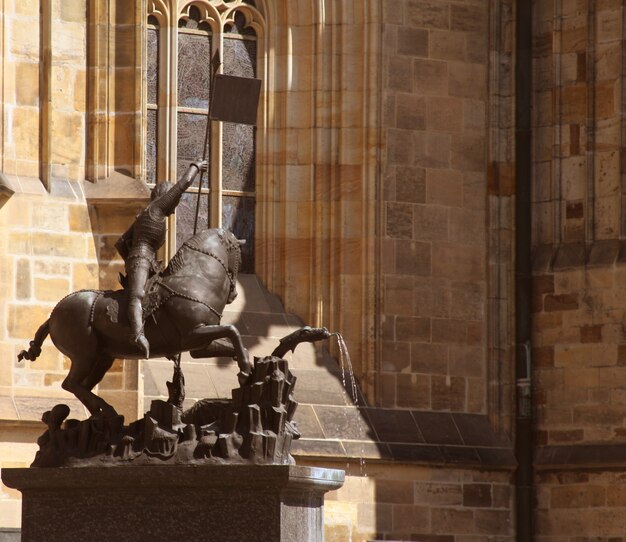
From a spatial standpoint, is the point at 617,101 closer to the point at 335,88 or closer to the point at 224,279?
the point at 335,88

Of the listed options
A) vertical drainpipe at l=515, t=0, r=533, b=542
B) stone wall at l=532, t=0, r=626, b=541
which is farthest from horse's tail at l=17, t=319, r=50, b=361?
vertical drainpipe at l=515, t=0, r=533, b=542

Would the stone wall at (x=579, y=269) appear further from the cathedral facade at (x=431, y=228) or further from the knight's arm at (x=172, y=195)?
the knight's arm at (x=172, y=195)

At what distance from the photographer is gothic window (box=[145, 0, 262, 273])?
22.0 m

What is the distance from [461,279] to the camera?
22875 mm

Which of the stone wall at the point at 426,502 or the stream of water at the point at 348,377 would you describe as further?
the stream of water at the point at 348,377

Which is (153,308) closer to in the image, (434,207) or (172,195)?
(172,195)

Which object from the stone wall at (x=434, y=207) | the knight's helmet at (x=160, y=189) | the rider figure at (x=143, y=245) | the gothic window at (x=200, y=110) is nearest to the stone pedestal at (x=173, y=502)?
the rider figure at (x=143, y=245)

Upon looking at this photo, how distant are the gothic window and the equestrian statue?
706 centimetres

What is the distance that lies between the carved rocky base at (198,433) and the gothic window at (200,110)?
7.76m

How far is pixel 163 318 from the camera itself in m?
14.5

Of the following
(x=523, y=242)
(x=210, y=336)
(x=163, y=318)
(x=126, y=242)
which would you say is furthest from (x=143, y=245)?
(x=523, y=242)

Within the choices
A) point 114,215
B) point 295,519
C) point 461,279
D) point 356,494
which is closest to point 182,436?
point 295,519

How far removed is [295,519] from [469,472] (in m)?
8.87

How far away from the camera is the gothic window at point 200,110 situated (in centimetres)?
2198
